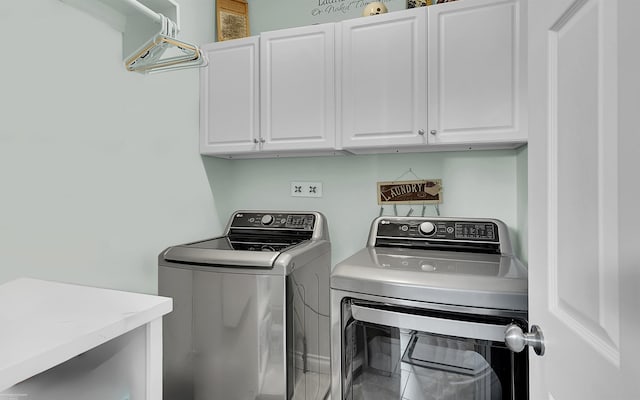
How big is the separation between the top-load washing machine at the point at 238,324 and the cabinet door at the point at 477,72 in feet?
3.29

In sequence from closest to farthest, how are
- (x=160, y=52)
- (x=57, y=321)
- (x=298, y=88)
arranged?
1. (x=57, y=321)
2. (x=160, y=52)
3. (x=298, y=88)

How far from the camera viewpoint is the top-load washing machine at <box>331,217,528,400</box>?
44.8 inches

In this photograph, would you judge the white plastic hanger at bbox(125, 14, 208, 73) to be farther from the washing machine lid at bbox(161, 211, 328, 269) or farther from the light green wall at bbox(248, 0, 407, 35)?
the light green wall at bbox(248, 0, 407, 35)

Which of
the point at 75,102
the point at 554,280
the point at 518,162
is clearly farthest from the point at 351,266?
the point at 75,102

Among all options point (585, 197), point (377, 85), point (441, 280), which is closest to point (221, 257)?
point (441, 280)

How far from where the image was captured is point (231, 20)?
2.25 meters

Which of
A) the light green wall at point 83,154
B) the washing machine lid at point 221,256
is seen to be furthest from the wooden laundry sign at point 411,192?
the light green wall at point 83,154

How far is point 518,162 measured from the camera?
1.80m

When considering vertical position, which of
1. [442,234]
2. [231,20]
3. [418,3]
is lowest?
[442,234]

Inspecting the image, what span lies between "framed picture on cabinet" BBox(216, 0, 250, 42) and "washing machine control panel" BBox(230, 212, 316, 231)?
1.16 meters

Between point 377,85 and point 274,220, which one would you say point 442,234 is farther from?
point 274,220

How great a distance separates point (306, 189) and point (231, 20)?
122cm

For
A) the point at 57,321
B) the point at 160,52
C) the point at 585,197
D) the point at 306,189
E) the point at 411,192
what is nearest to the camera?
the point at 585,197

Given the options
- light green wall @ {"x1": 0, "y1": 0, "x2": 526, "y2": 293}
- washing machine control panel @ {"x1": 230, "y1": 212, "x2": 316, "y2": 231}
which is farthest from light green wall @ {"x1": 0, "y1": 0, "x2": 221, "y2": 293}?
washing machine control panel @ {"x1": 230, "y1": 212, "x2": 316, "y2": 231}
